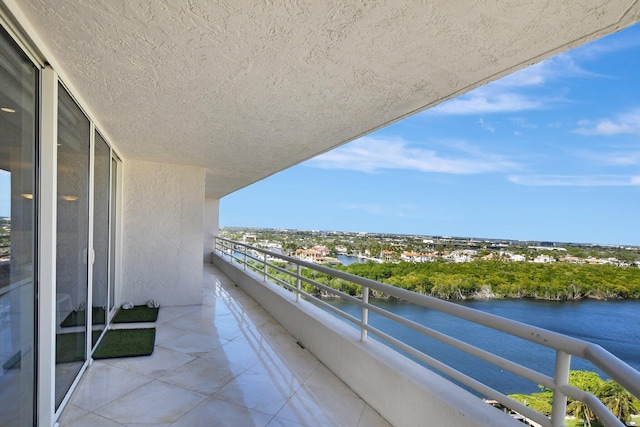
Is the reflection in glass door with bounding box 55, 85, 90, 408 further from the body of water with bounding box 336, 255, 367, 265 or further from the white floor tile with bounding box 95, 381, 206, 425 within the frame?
the body of water with bounding box 336, 255, 367, 265

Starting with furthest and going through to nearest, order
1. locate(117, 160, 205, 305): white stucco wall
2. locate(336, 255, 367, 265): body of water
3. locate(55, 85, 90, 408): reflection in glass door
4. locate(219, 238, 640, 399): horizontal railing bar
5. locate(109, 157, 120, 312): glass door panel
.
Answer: locate(336, 255, 367, 265): body of water
locate(117, 160, 205, 305): white stucco wall
locate(109, 157, 120, 312): glass door panel
locate(55, 85, 90, 408): reflection in glass door
locate(219, 238, 640, 399): horizontal railing bar

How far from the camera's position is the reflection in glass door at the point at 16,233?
1.31m

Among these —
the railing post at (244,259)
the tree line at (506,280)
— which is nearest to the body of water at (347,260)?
the tree line at (506,280)

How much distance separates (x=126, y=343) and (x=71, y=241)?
1.71 meters

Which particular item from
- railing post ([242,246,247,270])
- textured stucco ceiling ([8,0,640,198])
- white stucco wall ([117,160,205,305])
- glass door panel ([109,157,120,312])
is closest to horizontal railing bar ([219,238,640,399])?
textured stucco ceiling ([8,0,640,198])

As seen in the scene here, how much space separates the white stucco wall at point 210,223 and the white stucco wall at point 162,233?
5321mm

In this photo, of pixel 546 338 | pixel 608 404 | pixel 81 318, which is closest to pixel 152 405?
pixel 81 318

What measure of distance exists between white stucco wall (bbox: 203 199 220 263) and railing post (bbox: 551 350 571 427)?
33.2 feet

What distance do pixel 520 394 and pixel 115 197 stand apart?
5020 millimetres

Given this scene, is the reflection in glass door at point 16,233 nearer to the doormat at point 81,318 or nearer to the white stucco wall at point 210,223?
the doormat at point 81,318

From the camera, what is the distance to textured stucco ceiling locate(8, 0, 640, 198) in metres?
1.29

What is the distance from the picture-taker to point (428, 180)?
69.1 feet

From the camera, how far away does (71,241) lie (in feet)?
7.45

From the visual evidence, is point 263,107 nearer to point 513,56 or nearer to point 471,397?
point 513,56
